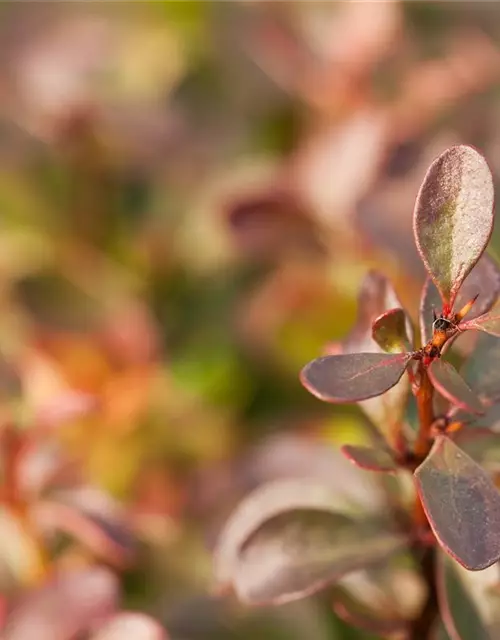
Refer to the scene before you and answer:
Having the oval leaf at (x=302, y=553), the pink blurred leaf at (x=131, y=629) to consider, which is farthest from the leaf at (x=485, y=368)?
the pink blurred leaf at (x=131, y=629)

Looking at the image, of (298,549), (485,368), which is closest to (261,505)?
(298,549)

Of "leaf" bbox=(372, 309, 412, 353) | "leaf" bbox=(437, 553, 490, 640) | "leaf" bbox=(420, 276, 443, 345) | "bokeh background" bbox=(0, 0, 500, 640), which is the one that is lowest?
"leaf" bbox=(437, 553, 490, 640)

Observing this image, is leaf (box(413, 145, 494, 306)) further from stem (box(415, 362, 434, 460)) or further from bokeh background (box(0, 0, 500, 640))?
bokeh background (box(0, 0, 500, 640))

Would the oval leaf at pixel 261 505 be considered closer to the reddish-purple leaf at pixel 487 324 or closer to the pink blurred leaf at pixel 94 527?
the pink blurred leaf at pixel 94 527

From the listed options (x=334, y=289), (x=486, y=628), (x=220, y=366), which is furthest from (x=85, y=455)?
(x=486, y=628)

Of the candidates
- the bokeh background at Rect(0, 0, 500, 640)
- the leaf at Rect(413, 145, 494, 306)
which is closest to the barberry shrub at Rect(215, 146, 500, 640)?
the leaf at Rect(413, 145, 494, 306)

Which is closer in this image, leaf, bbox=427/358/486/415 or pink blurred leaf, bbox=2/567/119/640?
leaf, bbox=427/358/486/415
